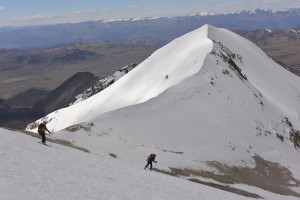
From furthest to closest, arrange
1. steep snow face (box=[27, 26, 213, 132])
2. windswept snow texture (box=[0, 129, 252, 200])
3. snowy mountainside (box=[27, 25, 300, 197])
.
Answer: steep snow face (box=[27, 26, 213, 132])
snowy mountainside (box=[27, 25, 300, 197])
windswept snow texture (box=[0, 129, 252, 200])

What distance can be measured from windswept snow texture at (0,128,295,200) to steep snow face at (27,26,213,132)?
141 feet

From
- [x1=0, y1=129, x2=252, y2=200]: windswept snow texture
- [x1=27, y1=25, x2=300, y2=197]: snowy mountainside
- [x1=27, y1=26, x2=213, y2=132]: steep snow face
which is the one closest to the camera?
[x1=0, y1=129, x2=252, y2=200]: windswept snow texture

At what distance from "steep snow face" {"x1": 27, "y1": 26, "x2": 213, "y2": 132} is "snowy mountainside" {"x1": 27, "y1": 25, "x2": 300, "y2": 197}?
43 centimetres

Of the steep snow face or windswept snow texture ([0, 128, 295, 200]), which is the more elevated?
the steep snow face

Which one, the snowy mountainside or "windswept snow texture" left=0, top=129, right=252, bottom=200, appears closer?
"windswept snow texture" left=0, top=129, right=252, bottom=200

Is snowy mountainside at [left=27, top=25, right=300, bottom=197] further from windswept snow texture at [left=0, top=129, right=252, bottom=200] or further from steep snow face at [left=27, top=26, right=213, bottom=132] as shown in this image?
windswept snow texture at [left=0, top=129, right=252, bottom=200]

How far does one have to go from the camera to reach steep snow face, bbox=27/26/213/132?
86.3 metres

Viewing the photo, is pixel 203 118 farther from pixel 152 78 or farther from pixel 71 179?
pixel 71 179

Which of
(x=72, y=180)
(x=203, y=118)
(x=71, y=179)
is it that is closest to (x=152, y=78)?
(x=203, y=118)

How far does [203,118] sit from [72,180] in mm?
43400

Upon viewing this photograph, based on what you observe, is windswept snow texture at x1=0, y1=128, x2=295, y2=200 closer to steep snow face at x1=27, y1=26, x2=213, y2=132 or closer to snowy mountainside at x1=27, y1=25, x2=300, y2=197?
snowy mountainside at x1=27, y1=25, x2=300, y2=197

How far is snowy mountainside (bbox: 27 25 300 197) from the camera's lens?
184 feet

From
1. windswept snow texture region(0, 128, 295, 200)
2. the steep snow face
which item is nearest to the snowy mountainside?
the steep snow face

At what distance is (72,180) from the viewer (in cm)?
A: 2686
